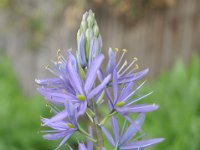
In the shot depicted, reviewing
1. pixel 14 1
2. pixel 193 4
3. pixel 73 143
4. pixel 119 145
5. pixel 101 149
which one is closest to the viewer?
pixel 101 149

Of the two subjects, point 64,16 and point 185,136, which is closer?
point 185,136

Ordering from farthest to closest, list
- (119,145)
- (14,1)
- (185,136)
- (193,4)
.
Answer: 1. (14,1)
2. (193,4)
3. (185,136)
4. (119,145)

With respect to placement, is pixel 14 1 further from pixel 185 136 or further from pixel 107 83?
pixel 107 83

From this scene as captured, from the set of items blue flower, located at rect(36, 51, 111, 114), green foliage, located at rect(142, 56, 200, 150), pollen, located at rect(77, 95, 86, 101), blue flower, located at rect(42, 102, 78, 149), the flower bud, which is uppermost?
the flower bud

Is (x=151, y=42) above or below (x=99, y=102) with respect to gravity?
below

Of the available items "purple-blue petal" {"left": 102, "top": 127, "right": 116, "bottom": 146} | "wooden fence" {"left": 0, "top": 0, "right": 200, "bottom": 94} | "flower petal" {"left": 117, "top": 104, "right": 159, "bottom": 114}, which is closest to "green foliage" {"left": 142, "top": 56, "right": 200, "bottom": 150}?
"wooden fence" {"left": 0, "top": 0, "right": 200, "bottom": 94}

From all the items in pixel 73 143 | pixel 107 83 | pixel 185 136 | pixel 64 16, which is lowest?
pixel 73 143

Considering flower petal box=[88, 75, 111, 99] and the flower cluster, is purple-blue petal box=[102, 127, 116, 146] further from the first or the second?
flower petal box=[88, 75, 111, 99]

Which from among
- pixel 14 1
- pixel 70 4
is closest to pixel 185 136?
pixel 70 4
